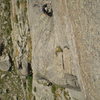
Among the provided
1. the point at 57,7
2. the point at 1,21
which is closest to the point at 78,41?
the point at 57,7

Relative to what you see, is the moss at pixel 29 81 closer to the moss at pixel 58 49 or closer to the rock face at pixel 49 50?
the rock face at pixel 49 50

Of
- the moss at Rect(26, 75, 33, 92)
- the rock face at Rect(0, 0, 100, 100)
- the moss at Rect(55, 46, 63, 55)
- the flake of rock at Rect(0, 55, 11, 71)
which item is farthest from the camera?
the flake of rock at Rect(0, 55, 11, 71)

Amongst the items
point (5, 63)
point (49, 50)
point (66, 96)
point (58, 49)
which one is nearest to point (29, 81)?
point (5, 63)

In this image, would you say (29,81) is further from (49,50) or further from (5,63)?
(49,50)

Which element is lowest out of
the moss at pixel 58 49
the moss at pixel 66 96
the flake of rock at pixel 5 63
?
the moss at pixel 66 96

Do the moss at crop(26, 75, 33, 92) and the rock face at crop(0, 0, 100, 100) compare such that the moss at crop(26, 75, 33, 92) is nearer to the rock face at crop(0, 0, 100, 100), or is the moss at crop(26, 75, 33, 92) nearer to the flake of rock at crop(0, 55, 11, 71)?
the rock face at crop(0, 0, 100, 100)

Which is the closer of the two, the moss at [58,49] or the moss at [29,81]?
the moss at [58,49]

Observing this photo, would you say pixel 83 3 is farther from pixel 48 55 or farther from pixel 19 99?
pixel 19 99

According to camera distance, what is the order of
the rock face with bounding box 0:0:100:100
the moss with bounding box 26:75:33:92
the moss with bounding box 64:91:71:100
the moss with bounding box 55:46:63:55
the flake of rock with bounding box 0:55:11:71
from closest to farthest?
1. the rock face with bounding box 0:0:100:100
2. the moss with bounding box 55:46:63:55
3. the moss with bounding box 64:91:71:100
4. the moss with bounding box 26:75:33:92
5. the flake of rock with bounding box 0:55:11:71

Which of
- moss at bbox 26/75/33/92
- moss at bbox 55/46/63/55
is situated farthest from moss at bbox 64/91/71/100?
moss at bbox 26/75/33/92

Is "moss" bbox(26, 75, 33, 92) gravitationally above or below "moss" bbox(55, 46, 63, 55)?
below

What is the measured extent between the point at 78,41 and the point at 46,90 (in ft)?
16.2

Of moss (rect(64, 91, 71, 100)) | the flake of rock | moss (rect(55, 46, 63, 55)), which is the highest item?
moss (rect(55, 46, 63, 55))

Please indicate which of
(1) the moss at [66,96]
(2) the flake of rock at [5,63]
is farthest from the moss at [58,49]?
(2) the flake of rock at [5,63]
